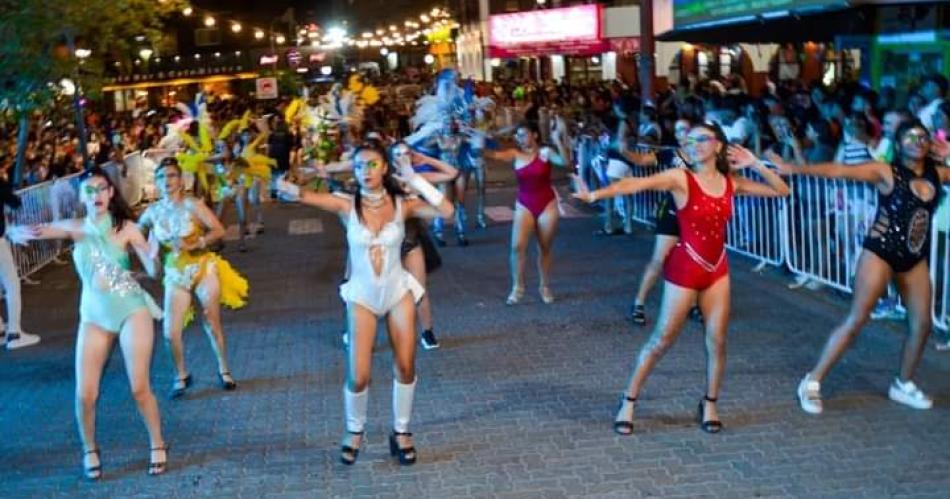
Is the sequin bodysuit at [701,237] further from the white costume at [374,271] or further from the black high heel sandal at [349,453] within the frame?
the black high heel sandal at [349,453]

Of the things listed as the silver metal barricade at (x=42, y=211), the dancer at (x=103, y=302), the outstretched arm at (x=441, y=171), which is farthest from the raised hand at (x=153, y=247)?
the silver metal barricade at (x=42, y=211)

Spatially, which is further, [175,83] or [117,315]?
[175,83]

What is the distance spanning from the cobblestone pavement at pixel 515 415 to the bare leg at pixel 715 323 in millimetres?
356

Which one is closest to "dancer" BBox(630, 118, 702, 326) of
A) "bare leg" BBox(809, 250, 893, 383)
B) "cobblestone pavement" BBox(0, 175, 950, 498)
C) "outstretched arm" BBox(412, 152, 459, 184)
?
"cobblestone pavement" BBox(0, 175, 950, 498)

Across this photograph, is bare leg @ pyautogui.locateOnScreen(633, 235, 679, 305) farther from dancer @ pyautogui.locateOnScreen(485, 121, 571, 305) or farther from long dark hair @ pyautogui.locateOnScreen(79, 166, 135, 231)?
long dark hair @ pyautogui.locateOnScreen(79, 166, 135, 231)

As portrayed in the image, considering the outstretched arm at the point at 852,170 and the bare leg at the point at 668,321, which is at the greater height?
the outstretched arm at the point at 852,170

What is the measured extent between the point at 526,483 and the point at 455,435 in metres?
0.92

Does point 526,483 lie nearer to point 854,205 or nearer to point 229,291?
point 229,291

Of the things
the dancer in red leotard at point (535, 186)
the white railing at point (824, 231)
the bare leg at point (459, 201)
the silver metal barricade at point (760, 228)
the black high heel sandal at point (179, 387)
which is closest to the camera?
A: the black high heel sandal at point (179, 387)

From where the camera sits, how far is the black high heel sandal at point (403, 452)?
595 cm

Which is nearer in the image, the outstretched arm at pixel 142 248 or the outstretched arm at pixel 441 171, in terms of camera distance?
the outstretched arm at pixel 142 248

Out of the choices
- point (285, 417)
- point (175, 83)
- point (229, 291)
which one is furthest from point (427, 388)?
point (175, 83)

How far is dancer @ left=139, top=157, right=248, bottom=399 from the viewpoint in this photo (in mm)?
6992

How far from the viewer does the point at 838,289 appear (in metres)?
9.59
